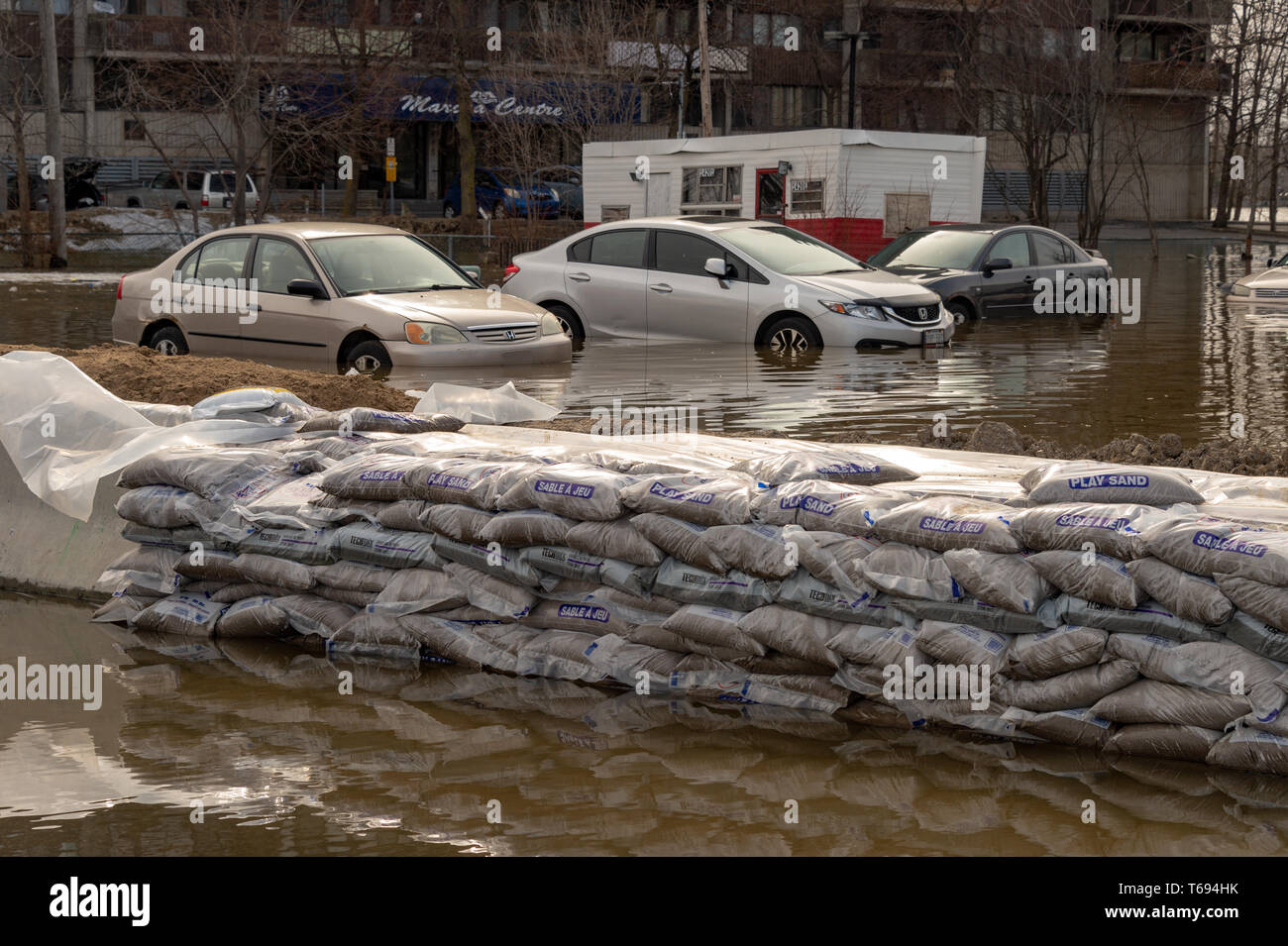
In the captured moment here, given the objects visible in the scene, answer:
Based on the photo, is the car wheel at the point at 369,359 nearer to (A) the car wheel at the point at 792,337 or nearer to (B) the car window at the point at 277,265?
(B) the car window at the point at 277,265

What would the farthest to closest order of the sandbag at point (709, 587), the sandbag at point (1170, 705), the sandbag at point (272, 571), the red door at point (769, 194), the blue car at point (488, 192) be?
1. the blue car at point (488, 192)
2. the red door at point (769, 194)
3. the sandbag at point (272, 571)
4. the sandbag at point (709, 587)
5. the sandbag at point (1170, 705)

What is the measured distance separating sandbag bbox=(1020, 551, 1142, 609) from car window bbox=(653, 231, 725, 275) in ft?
36.6

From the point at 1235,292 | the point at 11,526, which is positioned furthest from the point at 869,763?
the point at 1235,292

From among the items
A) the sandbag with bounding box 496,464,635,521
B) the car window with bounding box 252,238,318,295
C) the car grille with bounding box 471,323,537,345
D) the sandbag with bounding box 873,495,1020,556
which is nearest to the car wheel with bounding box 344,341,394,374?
the car grille with bounding box 471,323,537,345

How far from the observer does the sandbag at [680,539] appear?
5.73m

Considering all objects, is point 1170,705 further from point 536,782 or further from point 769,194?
point 769,194

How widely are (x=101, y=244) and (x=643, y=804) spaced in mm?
36909

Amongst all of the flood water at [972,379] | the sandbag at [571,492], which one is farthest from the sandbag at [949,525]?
the flood water at [972,379]

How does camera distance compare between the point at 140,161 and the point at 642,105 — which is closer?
the point at 642,105

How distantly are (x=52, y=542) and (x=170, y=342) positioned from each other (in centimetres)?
726

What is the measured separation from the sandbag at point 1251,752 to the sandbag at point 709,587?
161 centimetres
